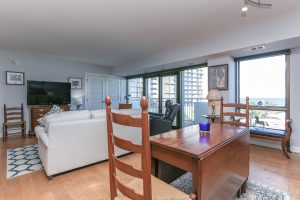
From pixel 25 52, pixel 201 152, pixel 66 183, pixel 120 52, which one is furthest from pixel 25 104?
pixel 201 152

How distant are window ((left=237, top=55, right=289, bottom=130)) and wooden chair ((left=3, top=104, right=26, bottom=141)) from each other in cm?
577

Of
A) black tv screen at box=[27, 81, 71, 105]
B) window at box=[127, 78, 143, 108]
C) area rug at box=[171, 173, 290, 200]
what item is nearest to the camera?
area rug at box=[171, 173, 290, 200]

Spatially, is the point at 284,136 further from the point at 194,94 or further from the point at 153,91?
the point at 153,91

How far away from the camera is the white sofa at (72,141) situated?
2.20 metres

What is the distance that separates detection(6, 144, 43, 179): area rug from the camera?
7.87ft

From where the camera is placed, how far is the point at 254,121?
371 centimetres

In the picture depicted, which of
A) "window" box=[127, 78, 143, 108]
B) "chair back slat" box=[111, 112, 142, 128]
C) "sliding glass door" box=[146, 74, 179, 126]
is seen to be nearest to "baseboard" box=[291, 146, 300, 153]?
"sliding glass door" box=[146, 74, 179, 126]

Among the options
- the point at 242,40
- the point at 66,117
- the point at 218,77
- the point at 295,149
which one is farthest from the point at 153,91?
the point at 295,149

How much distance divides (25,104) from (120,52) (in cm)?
325

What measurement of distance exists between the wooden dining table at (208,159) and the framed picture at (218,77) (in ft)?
7.53

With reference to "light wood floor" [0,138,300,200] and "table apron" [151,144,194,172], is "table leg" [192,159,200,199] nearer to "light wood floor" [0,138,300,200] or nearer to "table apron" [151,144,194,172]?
"table apron" [151,144,194,172]

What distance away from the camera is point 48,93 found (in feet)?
16.2

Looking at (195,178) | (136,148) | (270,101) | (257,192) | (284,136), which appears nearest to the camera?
(136,148)

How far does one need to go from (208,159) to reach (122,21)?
2.43 meters
